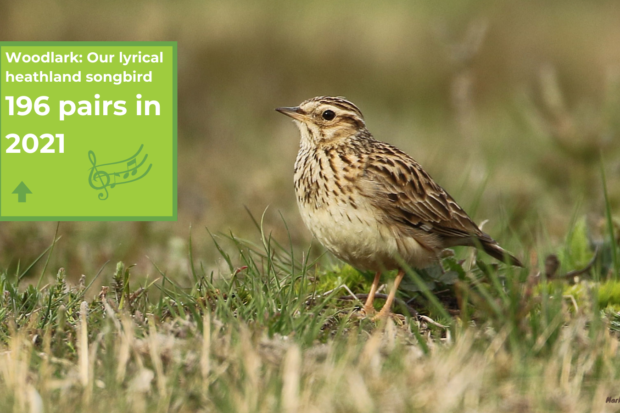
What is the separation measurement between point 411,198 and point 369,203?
33cm

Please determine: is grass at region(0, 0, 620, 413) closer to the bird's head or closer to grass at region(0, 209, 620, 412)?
grass at region(0, 209, 620, 412)

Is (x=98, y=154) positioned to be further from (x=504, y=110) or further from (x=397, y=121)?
(x=504, y=110)

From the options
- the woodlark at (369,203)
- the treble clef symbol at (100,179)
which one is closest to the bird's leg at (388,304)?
the woodlark at (369,203)

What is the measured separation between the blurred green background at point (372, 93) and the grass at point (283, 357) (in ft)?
8.96

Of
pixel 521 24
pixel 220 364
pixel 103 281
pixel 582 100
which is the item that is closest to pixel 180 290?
pixel 220 364

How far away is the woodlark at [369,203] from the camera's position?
474cm

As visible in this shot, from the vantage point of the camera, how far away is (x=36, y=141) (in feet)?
29.0

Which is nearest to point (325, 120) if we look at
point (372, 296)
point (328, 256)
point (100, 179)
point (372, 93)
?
point (328, 256)

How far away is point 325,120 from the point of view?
545cm

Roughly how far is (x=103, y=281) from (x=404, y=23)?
935 centimetres

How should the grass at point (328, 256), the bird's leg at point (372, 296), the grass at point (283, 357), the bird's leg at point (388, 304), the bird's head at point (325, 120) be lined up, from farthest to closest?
the bird's head at point (325, 120), the bird's leg at point (372, 296), the bird's leg at point (388, 304), the grass at point (328, 256), the grass at point (283, 357)

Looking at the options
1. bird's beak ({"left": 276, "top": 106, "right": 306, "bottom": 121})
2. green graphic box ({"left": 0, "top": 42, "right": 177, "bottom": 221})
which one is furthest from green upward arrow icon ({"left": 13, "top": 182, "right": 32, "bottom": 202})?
bird's beak ({"left": 276, "top": 106, "right": 306, "bottom": 121})

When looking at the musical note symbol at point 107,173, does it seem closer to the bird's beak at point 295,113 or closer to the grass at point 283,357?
the bird's beak at point 295,113

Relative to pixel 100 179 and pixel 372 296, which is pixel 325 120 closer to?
pixel 372 296
